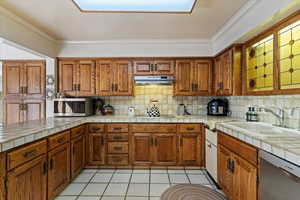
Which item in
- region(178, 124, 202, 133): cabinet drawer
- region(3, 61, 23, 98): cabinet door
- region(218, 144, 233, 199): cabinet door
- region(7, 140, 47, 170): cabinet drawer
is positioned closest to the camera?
region(7, 140, 47, 170): cabinet drawer

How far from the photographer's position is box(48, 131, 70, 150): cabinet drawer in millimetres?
2008

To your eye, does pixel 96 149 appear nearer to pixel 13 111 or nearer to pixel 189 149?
pixel 189 149

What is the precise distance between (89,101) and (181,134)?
186 centimetres

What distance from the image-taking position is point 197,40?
337 cm

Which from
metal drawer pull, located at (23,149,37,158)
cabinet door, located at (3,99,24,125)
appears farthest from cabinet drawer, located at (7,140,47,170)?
cabinet door, located at (3,99,24,125)

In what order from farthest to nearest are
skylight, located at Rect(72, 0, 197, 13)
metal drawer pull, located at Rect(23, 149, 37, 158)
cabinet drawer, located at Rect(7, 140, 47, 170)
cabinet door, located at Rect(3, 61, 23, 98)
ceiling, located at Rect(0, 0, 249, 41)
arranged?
1. cabinet door, located at Rect(3, 61, 23, 98)
2. ceiling, located at Rect(0, 0, 249, 41)
3. skylight, located at Rect(72, 0, 197, 13)
4. metal drawer pull, located at Rect(23, 149, 37, 158)
5. cabinet drawer, located at Rect(7, 140, 47, 170)

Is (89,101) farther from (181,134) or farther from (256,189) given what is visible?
(256,189)

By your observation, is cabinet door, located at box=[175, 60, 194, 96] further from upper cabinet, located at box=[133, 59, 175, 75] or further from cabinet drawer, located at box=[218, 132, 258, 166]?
cabinet drawer, located at box=[218, 132, 258, 166]

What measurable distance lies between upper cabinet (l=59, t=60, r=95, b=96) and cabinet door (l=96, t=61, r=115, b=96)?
3.8 inches

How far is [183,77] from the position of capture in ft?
11.1

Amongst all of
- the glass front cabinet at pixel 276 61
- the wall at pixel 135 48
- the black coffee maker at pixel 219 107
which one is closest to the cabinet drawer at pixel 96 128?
the wall at pixel 135 48

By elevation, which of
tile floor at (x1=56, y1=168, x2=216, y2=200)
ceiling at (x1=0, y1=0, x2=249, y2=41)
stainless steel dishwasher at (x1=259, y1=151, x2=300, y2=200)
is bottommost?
tile floor at (x1=56, y1=168, x2=216, y2=200)

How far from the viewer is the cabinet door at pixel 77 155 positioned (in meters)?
2.58

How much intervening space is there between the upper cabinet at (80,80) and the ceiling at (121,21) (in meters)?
0.48
